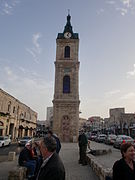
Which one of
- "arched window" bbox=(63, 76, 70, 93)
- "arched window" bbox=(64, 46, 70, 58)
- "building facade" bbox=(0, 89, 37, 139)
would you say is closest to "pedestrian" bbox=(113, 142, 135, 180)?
"building facade" bbox=(0, 89, 37, 139)

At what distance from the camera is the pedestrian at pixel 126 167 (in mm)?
3127

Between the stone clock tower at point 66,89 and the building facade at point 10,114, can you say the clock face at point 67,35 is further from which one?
the building facade at point 10,114

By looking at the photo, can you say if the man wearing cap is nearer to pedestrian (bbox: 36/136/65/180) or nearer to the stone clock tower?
pedestrian (bbox: 36/136/65/180)

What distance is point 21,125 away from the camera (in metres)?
42.6

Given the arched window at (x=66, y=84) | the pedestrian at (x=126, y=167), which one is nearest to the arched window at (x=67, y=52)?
the arched window at (x=66, y=84)

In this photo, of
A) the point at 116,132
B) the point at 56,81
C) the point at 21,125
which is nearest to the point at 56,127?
the point at 56,81

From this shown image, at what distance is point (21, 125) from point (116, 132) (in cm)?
3668

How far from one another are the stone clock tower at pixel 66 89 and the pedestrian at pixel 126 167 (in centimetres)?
2890

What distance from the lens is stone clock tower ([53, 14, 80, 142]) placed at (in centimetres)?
3219

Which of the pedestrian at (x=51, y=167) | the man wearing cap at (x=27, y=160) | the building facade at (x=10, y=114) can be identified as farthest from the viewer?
the building facade at (x=10, y=114)

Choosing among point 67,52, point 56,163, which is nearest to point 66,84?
point 67,52

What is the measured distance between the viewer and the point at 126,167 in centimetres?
320

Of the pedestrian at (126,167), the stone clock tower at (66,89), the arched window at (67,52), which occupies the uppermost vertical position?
the arched window at (67,52)

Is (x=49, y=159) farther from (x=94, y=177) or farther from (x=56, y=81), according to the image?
(x=56, y=81)
